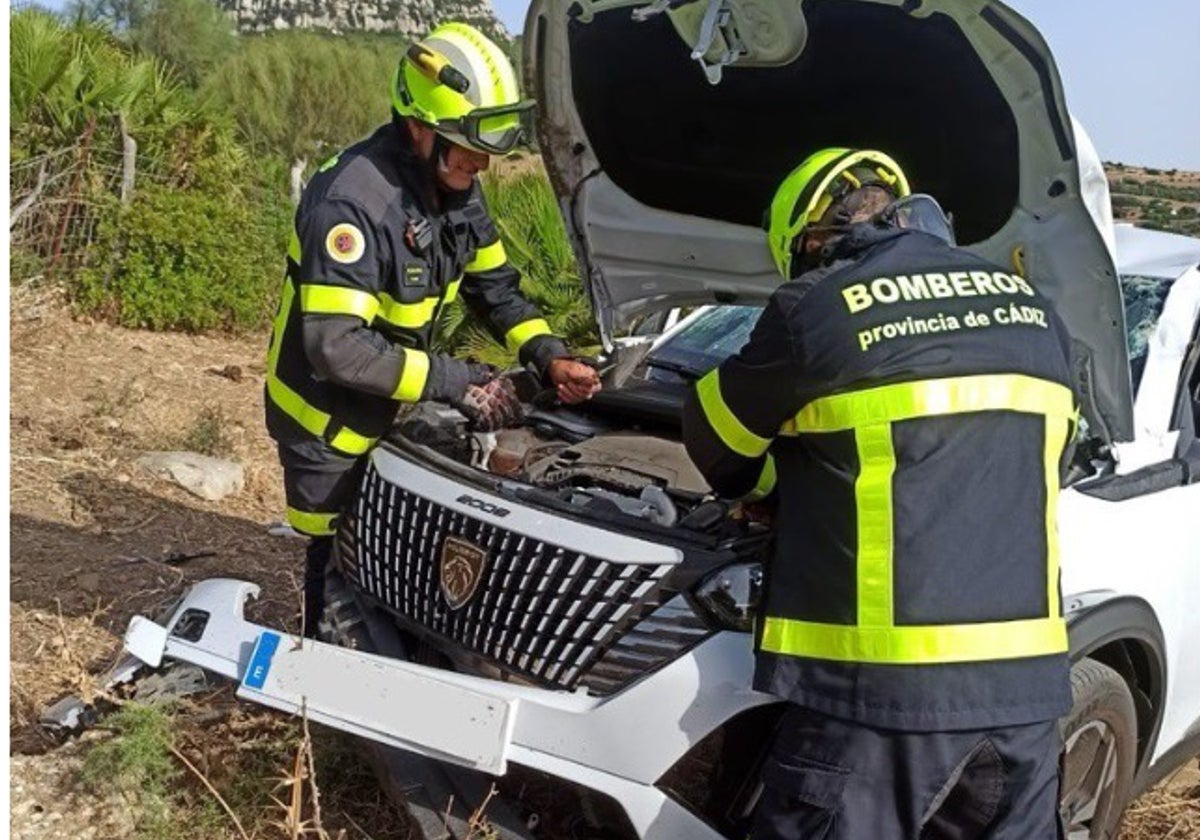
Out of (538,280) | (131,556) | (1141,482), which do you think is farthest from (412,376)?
(538,280)

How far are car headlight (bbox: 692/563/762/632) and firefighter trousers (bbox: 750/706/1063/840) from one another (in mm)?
274

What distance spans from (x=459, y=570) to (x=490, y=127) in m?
1.26

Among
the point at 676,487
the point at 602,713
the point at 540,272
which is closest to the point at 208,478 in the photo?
the point at 540,272

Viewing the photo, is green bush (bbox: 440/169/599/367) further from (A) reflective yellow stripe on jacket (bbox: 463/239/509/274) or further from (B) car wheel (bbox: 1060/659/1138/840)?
(B) car wheel (bbox: 1060/659/1138/840)

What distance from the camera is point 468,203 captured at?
13.6 feet

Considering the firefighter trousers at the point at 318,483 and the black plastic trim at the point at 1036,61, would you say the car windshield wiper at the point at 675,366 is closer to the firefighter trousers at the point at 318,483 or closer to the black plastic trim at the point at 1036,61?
the firefighter trousers at the point at 318,483

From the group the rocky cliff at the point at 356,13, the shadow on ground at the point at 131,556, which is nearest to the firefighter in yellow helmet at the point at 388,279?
the shadow on ground at the point at 131,556

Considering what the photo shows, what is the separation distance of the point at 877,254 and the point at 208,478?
5.33 m

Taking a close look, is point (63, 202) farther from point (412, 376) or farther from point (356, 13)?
point (356, 13)

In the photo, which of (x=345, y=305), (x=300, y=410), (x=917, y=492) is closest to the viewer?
(x=917, y=492)

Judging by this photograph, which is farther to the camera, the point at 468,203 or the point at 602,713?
the point at 468,203

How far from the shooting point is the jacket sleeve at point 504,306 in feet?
14.5

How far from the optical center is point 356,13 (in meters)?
61.9

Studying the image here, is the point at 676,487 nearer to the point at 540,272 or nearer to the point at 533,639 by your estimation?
the point at 533,639
